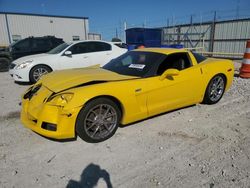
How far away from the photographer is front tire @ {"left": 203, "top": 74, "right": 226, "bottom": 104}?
4.35 meters

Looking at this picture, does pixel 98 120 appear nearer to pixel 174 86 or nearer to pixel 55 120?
pixel 55 120

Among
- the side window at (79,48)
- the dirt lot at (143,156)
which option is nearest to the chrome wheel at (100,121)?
the dirt lot at (143,156)

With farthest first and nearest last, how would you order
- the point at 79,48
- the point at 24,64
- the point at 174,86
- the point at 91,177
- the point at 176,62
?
the point at 79,48 < the point at 24,64 < the point at 176,62 < the point at 174,86 < the point at 91,177

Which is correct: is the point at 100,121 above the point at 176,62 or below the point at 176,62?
below

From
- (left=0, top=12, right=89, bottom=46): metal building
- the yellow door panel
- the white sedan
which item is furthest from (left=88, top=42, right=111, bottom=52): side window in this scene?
(left=0, top=12, right=89, bottom=46): metal building

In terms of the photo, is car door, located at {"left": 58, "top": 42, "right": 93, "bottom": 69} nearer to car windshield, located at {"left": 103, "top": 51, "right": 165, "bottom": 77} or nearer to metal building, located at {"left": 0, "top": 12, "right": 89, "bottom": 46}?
car windshield, located at {"left": 103, "top": 51, "right": 165, "bottom": 77}

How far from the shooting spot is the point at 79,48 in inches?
291

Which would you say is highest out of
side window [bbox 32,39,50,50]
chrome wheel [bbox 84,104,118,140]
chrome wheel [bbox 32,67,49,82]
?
side window [bbox 32,39,50,50]

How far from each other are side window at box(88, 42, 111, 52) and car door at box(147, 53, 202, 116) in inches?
173

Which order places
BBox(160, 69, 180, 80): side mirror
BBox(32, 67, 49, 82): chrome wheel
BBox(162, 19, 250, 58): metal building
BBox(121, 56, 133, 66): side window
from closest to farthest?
BBox(160, 69, 180, 80): side mirror, BBox(121, 56, 133, 66): side window, BBox(32, 67, 49, 82): chrome wheel, BBox(162, 19, 250, 58): metal building

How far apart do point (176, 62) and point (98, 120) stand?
1.96 meters

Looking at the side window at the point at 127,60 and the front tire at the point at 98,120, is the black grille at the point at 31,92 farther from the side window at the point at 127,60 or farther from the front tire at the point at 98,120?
the side window at the point at 127,60

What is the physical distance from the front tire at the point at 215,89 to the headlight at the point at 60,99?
115 inches

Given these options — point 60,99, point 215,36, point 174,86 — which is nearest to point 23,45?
point 60,99
